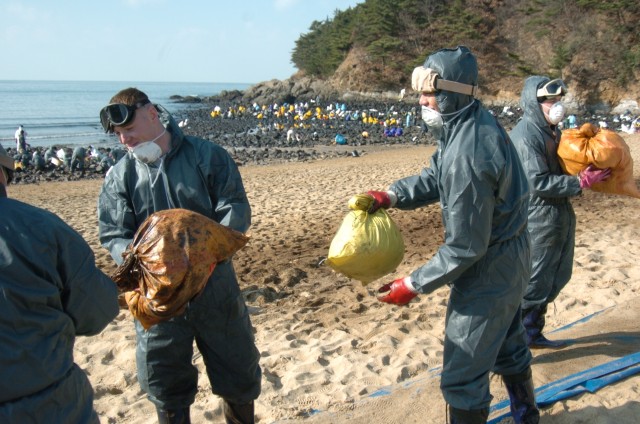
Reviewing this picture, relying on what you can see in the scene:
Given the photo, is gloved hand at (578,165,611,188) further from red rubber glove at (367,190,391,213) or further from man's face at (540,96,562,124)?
red rubber glove at (367,190,391,213)

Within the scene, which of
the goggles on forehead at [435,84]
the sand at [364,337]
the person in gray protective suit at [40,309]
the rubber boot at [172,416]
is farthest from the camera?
the sand at [364,337]

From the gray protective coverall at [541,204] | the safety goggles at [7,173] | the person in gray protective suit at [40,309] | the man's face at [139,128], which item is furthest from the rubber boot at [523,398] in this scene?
the safety goggles at [7,173]

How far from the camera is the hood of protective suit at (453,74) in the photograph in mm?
2768

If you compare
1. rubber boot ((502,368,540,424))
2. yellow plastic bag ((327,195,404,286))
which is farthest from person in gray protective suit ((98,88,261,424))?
rubber boot ((502,368,540,424))

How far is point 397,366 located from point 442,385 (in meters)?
1.42

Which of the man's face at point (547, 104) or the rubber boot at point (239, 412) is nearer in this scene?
the rubber boot at point (239, 412)

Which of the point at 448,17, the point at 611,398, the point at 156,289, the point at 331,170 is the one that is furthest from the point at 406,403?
the point at 448,17

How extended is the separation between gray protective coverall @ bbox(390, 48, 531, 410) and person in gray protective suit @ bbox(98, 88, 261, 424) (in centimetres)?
96

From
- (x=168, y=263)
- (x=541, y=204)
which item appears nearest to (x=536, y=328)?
(x=541, y=204)

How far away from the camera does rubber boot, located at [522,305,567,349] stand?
424 cm

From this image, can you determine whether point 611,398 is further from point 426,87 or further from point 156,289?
point 156,289

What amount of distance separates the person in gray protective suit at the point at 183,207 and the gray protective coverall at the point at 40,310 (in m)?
0.84

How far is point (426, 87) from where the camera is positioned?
279cm

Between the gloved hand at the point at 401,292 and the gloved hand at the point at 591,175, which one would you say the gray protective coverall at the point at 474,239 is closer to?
the gloved hand at the point at 401,292
